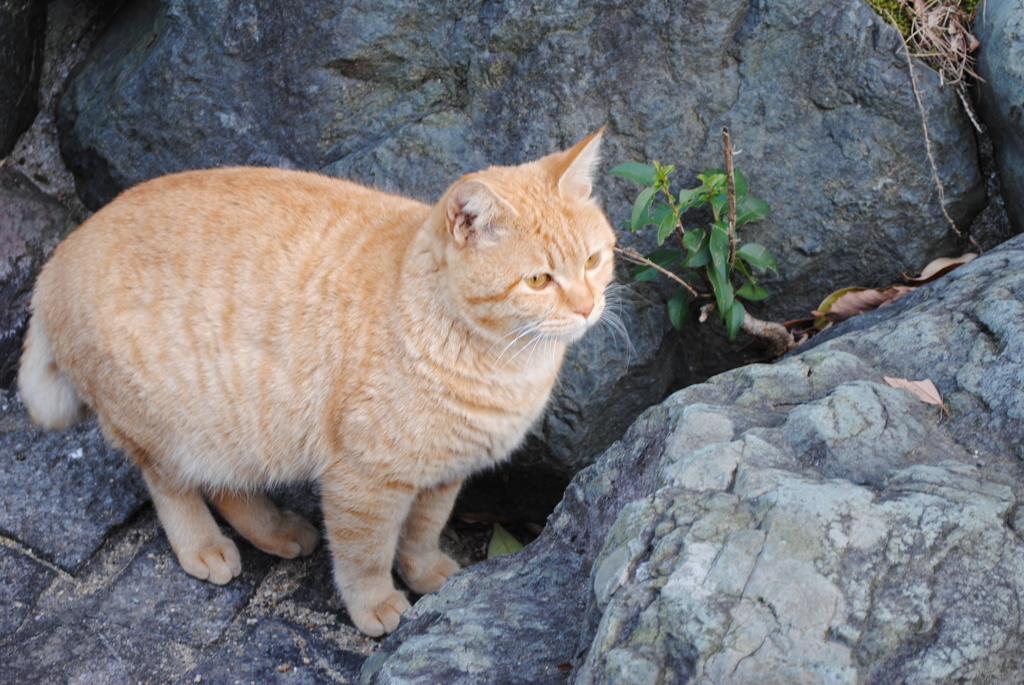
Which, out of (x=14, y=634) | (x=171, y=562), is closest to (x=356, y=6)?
(x=171, y=562)

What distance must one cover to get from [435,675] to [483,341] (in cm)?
112

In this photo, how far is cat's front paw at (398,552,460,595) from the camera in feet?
11.3

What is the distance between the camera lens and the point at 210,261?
2984mm

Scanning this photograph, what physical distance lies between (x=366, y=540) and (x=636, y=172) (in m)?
1.79

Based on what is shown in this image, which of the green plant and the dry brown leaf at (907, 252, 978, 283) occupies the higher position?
the green plant

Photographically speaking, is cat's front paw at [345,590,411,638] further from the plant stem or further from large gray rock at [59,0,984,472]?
the plant stem

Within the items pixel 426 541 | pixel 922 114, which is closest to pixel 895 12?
pixel 922 114

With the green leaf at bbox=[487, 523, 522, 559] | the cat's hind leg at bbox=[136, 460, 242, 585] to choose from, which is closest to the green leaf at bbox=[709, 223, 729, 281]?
the green leaf at bbox=[487, 523, 522, 559]

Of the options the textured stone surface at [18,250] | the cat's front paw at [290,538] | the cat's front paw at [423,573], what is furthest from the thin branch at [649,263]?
the textured stone surface at [18,250]

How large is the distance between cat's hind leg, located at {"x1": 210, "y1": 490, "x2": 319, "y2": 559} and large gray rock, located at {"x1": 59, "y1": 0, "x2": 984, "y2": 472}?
1.19m

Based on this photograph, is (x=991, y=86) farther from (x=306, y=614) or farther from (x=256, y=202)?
(x=306, y=614)

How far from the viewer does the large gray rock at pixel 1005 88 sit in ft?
11.0

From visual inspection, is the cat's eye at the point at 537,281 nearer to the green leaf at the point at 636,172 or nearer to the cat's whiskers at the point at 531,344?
the cat's whiskers at the point at 531,344

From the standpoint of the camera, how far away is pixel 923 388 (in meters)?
2.39
